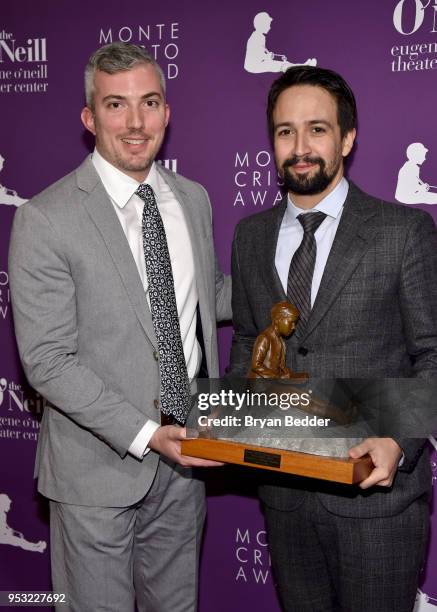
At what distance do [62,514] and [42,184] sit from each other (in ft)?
4.73

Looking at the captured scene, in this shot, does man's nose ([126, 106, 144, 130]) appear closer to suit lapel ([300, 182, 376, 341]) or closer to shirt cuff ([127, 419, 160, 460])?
Result: suit lapel ([300, 182, 376, 341])

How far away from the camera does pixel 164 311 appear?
2.13 meters

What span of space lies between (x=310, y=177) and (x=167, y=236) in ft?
1.70

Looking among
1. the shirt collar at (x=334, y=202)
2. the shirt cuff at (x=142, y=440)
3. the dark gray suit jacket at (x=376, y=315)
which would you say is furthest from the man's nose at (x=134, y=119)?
the shirt cuff at (x=142, y=440)

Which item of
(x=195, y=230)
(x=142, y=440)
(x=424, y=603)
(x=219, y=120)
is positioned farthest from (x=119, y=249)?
(x=424, y=603)

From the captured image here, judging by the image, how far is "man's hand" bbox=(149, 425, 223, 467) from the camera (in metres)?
1.96

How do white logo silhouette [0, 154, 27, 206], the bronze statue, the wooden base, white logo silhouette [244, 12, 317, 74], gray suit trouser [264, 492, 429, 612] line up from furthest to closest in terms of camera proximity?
white logo silhouette [0, 154, 27, 206], white logo silhouette [244, 12, 317, 74], gray suit trouser [264, 492, 429, 612], the bronze statue, the wooden base

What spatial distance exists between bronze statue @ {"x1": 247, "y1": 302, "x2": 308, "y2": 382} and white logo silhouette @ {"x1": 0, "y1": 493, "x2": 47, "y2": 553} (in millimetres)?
1931

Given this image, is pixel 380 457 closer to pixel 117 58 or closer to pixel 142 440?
pixel 142 440

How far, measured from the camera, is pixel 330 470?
1.68 m

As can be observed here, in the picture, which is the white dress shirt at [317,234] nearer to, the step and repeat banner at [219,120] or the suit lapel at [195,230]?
the suit lapel at [195,230]

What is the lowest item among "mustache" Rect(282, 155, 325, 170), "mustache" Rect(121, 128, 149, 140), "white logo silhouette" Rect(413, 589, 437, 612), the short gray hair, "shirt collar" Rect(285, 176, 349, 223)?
"white logo silhouette" Rect(413, 589, 437, 612)

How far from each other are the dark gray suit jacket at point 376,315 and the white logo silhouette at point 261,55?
844 millimetres

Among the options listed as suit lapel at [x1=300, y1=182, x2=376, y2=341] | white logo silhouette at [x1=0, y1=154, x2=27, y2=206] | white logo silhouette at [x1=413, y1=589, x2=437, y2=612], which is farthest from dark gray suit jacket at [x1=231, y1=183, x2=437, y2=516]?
white logo silhouette at [x1=0, y1=154, x2=27, y2=206]
